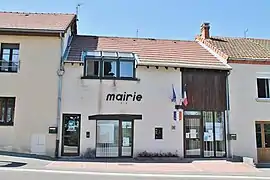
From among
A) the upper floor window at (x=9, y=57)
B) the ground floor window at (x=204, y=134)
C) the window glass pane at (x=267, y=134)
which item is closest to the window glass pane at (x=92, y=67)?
the upper floor window at (x=9, y=57)

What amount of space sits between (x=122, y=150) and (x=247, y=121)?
6.86 meters

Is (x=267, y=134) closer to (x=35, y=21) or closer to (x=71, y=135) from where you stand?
(x=71, y=135)

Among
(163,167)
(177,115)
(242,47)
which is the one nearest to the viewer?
(163,167)

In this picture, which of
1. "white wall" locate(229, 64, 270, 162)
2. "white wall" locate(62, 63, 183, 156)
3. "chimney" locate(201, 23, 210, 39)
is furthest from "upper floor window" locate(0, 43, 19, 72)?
"chimney" locate(201, 23, 210, 39)

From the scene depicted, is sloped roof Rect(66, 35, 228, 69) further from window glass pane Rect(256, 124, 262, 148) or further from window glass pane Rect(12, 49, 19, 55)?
window glass pane Rect(256, 124, 262, 148)

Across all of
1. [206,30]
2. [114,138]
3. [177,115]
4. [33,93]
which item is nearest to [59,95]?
[33,93]

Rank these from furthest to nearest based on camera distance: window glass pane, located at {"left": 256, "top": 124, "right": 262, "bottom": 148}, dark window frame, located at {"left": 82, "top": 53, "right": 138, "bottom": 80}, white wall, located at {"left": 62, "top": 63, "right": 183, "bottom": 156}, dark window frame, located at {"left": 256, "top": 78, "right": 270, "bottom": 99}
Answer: dark window frame, located at {"left": 256, "top": 78, "right": 270, "bottom": 99} → window glass pane, located at {"left": 256, "top": 124, "right": 262, "bottom": 148} → dark window frame, located at {"left": 82, "top": 53, "right": 138, "bottom": 80} → white wall, located at {"left": 62, "top": 63, "right": 183, "bottom": 156}

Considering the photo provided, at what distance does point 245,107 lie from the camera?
58.4 ft

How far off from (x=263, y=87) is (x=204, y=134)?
4308 millimetres

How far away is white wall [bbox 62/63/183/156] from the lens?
16.6 meters

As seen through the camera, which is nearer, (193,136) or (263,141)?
(193,136)

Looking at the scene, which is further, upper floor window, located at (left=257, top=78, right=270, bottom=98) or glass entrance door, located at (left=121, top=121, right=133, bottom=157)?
upper floor window, located at (left=257, top=78, right=270, bottom=98)

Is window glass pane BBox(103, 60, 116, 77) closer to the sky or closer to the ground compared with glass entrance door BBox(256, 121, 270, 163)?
closer to the sky

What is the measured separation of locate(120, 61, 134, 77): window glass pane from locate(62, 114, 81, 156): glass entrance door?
3.18 metres
